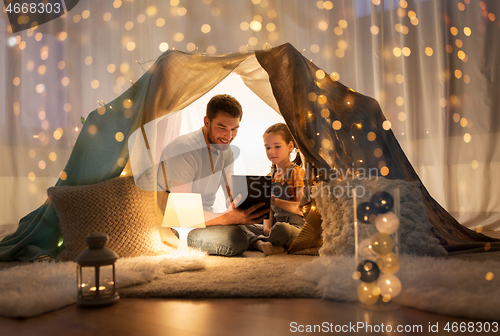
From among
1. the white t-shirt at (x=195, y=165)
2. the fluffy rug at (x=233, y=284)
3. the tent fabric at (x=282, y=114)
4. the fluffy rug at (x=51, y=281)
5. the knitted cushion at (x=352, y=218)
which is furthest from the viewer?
the white t-shirt at (x=195, y=165)

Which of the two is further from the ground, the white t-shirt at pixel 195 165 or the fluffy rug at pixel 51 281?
the white t-shirt at pixel 195 165

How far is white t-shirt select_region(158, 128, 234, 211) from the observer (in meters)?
2.09

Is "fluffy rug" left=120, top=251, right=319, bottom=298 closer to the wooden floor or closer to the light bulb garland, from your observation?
the wooden floor

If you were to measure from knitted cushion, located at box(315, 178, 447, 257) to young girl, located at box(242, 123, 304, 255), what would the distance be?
327 mm

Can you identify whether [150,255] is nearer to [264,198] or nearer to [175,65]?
[264,198]

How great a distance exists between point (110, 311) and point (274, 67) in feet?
4.66

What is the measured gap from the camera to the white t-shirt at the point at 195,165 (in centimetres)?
209

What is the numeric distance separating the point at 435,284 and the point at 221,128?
4.80 ft

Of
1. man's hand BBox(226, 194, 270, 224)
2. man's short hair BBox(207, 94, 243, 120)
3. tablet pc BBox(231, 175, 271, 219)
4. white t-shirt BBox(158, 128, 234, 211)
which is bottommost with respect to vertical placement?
man's hand BBox(226, 194, 270, 224)

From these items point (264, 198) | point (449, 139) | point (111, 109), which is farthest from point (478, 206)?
point (111, 109)

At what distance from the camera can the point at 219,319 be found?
35.9 inches

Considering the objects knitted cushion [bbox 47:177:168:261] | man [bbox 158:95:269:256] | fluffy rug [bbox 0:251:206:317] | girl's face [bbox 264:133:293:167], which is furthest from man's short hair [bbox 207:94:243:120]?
fluffy rug [bbox 0:251:206:317]

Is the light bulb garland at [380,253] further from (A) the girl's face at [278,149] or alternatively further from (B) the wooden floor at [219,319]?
(A) the girl's face at [278,149]

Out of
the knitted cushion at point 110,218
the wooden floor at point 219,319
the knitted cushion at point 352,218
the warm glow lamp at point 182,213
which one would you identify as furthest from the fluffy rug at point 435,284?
the knitted cushion at point 110,218
